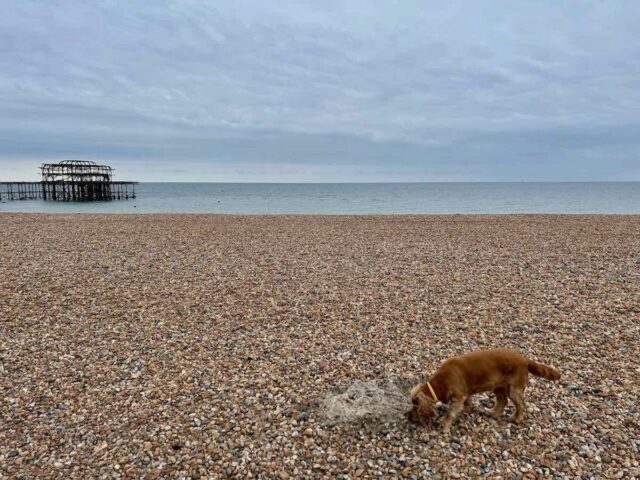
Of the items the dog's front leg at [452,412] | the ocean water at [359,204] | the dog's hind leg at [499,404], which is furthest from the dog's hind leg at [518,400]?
the ocean water at [359,204]

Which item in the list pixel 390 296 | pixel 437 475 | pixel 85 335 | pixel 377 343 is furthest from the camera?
pixel 390 296

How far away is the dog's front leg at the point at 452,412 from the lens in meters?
3.78

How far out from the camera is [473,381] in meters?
3.80

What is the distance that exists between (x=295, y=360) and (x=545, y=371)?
2.73 metres

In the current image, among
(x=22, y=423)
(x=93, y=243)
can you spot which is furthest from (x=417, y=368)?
(x=93, y=243)

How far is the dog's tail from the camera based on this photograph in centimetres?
384

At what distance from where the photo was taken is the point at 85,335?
247 inches

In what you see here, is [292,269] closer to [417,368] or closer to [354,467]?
[417,368]

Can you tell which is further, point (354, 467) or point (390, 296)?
point (390, 296)

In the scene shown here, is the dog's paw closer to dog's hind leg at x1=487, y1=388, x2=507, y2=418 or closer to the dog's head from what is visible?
dog's hind leg at x1=487, y1=388, x2=507, y2=418

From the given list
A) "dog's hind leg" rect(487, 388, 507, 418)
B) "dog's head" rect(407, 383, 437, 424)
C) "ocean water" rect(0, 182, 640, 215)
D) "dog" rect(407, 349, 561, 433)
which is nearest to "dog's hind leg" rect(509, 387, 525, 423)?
"dog" rect(407, 349, 561, 433)

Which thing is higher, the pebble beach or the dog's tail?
the dog's tail

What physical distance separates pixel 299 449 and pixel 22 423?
262cm

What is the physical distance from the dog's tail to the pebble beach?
18.3 inches
